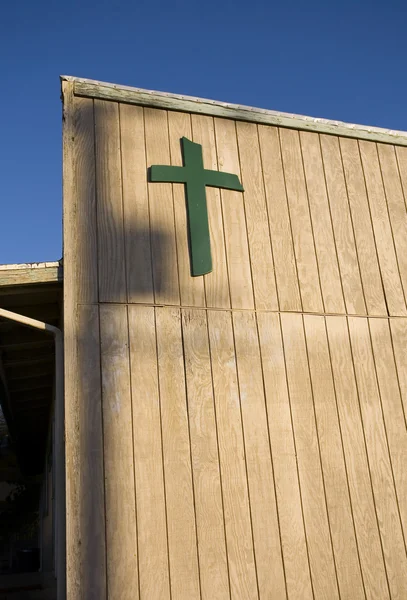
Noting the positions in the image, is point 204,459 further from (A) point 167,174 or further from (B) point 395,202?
(B) point 395,202

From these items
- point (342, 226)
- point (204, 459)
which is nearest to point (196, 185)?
point (342, 226)

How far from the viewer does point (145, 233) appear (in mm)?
3822

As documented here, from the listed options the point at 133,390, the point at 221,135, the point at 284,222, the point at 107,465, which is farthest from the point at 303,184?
the point at 107,465

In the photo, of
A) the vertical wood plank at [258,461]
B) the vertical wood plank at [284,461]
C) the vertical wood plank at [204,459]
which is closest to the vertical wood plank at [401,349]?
the vertical wood plank at [284,461]

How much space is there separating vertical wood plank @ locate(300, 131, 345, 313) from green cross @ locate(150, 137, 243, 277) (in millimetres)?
626

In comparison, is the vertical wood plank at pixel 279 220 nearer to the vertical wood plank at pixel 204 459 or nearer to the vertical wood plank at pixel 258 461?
the vertical wood plank at pixel 258 461

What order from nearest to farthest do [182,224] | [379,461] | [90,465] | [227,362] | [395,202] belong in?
1. [90,465]
2. [227,362]
3. [379,461]
4. [182,224]
5. [395,202]

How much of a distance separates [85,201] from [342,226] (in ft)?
6.34

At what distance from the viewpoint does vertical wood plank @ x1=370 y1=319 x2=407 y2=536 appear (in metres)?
3.85

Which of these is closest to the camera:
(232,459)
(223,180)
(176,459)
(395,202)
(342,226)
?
(176,459)

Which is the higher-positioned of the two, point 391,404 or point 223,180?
point 223,180

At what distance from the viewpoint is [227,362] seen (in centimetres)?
371

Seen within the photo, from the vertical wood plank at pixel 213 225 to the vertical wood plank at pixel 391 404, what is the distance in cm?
117

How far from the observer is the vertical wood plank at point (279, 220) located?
159 inches
